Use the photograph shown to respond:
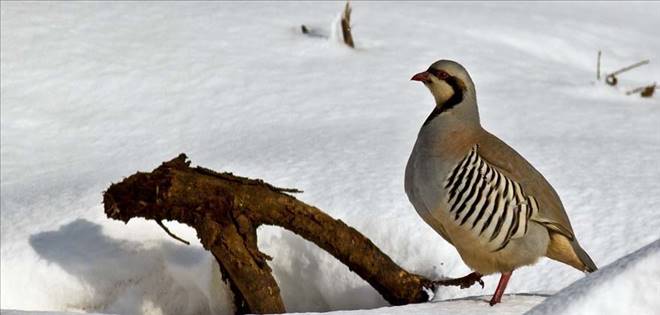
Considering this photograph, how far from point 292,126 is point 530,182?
151 centimetres

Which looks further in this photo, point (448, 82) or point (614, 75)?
point (614, 75)

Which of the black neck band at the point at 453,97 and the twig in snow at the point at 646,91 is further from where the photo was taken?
the twig in snow at the point at 646,91

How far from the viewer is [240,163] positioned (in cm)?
399

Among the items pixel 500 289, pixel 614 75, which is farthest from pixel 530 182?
pixel 614 75

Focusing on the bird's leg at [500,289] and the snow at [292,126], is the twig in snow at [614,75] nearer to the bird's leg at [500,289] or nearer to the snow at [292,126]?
the snow at [292,126]

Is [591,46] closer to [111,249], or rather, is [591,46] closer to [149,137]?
[149,137]

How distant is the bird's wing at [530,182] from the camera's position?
119 inches

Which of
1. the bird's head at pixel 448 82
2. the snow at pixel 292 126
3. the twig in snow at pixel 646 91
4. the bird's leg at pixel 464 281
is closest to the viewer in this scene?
the bird's head at pixel 448 82

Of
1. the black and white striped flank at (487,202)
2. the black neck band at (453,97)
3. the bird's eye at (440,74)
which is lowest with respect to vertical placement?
the black and white striped flank at (487,202)

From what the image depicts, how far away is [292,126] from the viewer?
438 cm

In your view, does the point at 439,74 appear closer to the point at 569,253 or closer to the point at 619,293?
the point at 569,253

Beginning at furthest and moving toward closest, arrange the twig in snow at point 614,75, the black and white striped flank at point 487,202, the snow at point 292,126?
1. the twig in snow at point 614,75
2. the snow at point 292,126
3. the black and white striped flank at point 487,202

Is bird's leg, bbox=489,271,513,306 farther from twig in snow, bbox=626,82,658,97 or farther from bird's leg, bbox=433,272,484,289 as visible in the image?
twig in snow, bbox=626,82,658,97

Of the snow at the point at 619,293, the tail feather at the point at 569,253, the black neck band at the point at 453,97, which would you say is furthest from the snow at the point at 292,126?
the black neck band at the point at 453,97
